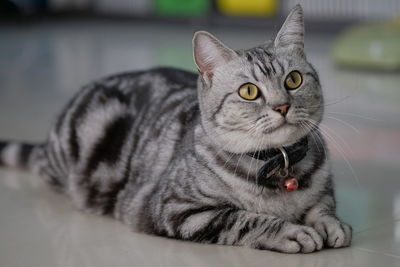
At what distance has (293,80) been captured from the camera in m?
2.13

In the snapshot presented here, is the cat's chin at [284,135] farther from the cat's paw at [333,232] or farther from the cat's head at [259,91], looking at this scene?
the cat's paw at [333,232]

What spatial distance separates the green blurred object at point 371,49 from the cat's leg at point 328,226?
3.04 metres

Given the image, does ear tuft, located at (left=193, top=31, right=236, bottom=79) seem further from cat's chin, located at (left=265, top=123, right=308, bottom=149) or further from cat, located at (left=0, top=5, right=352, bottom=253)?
cat's chin, located at (left=265, top=123, right=308, bottom=149)

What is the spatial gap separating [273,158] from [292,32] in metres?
0.36

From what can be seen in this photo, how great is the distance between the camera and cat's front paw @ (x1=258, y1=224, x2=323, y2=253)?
211 cm

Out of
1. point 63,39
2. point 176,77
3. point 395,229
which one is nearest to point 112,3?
point 63,39

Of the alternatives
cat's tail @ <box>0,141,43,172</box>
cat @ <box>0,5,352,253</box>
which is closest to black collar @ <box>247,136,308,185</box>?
cat @ <box>0,5,352,253</box>

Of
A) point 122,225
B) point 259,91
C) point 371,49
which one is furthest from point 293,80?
point 371,49

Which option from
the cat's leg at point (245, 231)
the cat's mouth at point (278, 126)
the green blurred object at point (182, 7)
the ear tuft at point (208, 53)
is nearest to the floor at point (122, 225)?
the cat's leg at point (245, 231)

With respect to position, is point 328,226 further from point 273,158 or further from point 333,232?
point 273,158

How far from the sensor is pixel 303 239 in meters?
2.11

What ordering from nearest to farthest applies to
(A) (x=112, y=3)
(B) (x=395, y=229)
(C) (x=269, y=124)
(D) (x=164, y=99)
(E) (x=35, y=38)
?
(C) (x=269, y=124) → (B) (x=395, y=229) → (D) (x=164, y=99) → (E) (x=35, y=38) → (A) (x=112, y=3)

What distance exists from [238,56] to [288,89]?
0.18 m

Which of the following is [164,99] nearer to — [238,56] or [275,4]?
[238,56]
